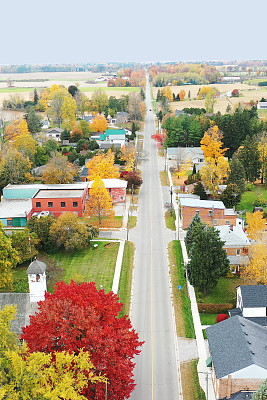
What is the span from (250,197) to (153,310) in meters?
34.7

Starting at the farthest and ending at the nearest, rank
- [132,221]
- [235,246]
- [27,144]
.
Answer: [27,144], [132,221], [235,246]

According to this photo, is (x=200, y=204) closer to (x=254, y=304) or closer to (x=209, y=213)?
(x=209, y=213)

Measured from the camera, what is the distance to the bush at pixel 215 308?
35469 mm

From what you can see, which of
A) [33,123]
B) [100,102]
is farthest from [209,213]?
[100,102]

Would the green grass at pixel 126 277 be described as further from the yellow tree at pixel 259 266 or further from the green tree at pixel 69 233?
the yellow tree at pixel 259 266

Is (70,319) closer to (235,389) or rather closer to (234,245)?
(235,389)

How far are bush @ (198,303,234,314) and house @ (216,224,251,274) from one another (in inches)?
265

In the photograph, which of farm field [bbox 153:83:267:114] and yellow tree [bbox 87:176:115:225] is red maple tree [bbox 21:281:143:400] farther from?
farm field [bbox 153:83:267:114]

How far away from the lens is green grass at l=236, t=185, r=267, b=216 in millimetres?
60562

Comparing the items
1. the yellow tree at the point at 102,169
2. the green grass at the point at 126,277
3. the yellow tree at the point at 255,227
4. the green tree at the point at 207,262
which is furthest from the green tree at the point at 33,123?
the green tree at the point at 207,262

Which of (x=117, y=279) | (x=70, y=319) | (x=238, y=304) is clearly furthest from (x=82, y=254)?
(x=70, y=319)

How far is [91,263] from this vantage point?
147 feet

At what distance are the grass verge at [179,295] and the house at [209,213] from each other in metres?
5.64

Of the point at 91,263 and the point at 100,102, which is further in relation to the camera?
the point at 100,102
